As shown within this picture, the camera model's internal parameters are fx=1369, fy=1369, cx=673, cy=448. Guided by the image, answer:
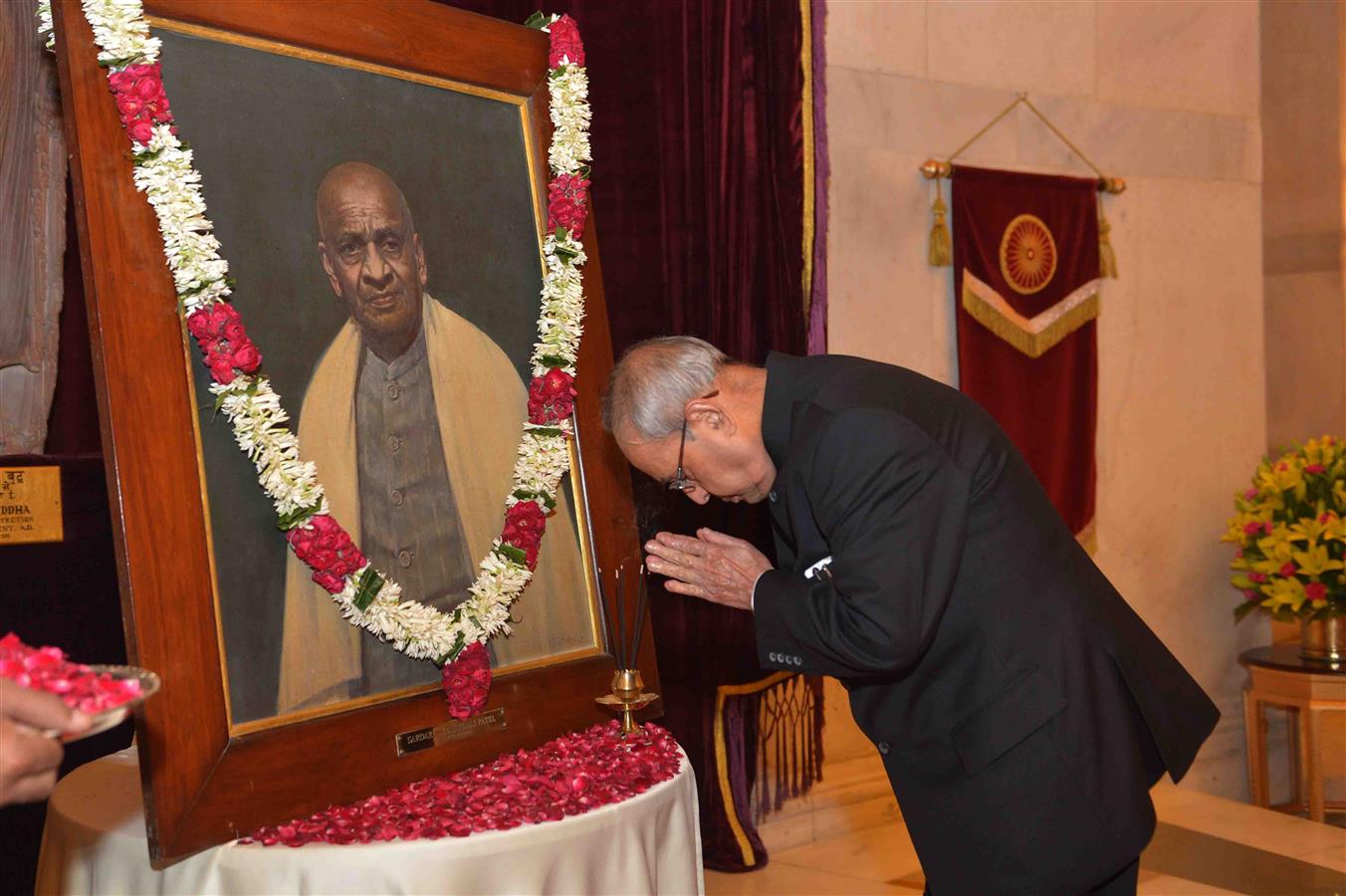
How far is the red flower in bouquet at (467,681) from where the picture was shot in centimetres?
266

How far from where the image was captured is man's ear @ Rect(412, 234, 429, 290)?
2.76 metres

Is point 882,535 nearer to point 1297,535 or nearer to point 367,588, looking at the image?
point 367,588

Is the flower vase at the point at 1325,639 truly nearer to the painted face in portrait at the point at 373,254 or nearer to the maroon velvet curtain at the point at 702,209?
the maroon velvet curtain at the point at 702,209

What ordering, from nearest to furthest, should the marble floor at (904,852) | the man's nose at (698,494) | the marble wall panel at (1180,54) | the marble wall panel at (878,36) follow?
the man's nose at (698,494) < the marble floor at (904,852) < the marble wall panel at (878,36) < the marble wall panel at (1180,54)

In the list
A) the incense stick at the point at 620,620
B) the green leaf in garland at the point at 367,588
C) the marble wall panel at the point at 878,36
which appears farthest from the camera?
the marble wall panel at the point at 878,36

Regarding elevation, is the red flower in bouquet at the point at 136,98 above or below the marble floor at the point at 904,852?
above

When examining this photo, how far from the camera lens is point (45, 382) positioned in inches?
141

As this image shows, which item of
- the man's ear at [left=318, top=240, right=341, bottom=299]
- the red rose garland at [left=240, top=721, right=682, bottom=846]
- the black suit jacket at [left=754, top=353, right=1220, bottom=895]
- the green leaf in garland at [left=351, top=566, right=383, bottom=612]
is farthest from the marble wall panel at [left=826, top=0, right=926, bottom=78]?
the green leaf in garland at [left=351, top=566, right=383, bottom=612]

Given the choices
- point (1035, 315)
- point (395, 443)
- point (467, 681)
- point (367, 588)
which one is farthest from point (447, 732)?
point (1035, 315)

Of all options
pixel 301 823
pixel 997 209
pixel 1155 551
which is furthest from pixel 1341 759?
pixel 301 823

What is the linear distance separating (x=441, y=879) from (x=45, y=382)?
2055mm

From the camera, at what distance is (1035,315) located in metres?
5.81

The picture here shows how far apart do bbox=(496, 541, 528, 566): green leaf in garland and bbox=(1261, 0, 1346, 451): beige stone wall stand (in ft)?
16.5

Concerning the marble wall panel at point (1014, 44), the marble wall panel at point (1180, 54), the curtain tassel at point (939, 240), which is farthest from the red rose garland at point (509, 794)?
the marble wall panel at point (1180, 54)
